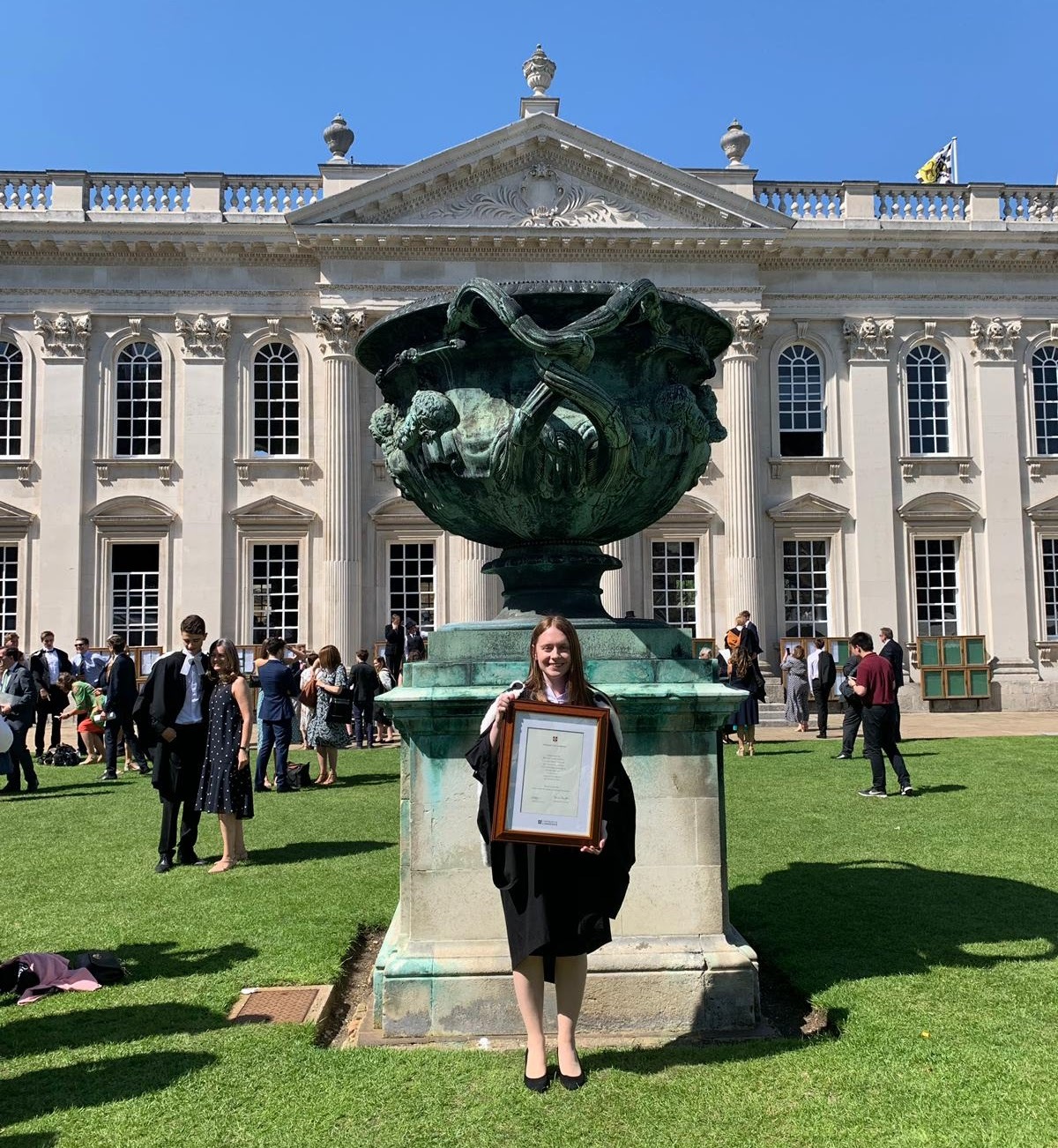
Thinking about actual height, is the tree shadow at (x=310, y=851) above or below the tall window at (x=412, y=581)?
below

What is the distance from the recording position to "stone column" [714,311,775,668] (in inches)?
961

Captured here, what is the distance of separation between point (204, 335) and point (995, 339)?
19615mm

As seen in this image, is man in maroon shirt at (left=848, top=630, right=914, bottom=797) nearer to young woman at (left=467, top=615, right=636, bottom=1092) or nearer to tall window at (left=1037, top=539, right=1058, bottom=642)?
young woman at (left=467, top=615, right=636, bottom=1092)

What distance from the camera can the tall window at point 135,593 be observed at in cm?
2397

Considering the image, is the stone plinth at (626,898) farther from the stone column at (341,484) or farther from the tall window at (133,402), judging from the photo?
the tall window at (133,402)

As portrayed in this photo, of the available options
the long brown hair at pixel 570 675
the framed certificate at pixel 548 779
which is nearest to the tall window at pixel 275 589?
the long brown hair at pixel 570 675

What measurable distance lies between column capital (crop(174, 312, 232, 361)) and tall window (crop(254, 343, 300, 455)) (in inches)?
35.8

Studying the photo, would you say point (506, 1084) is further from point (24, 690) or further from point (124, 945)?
point (24, 690)

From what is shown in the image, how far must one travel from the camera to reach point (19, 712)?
12.8 meters

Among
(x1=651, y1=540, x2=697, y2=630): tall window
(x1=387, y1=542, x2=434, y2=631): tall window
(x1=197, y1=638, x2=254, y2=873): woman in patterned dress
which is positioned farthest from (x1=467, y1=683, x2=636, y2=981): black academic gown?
(x1=651, y1=540, x2=697, y2=630): tall window

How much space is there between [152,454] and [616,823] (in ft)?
76.0

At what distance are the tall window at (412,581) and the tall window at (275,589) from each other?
7.55 feet

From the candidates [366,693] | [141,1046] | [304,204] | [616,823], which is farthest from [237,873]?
[304,204]

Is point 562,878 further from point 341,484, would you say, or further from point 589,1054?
point 341,484
